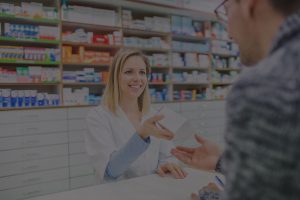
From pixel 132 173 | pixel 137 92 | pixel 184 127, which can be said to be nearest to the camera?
pixel 184 127

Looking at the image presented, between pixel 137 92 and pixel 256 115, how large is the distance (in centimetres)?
206

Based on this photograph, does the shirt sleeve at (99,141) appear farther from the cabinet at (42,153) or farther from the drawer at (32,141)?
the drawer at (32,141)

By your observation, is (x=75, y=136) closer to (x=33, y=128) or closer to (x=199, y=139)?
(x=33, y=128)

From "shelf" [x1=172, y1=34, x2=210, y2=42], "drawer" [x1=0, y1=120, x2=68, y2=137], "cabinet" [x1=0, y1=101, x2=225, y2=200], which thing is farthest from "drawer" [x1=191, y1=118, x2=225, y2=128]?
"drawer" [x1=0, y1=120, x2=68, y2=137]

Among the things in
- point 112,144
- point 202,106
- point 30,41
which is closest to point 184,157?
point 112,144

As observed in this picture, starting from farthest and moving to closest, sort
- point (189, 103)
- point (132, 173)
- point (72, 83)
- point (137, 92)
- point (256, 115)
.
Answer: point (189, 103) → point (72, 83) → point (137, 92) → point (132, 173) → point (256, 115)

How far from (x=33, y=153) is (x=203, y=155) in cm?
338

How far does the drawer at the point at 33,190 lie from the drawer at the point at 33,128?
73 centimetres

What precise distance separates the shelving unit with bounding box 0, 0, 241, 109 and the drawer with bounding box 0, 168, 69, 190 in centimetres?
100

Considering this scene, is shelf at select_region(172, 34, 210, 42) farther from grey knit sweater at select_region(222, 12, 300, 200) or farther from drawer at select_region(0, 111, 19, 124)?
grey knit sweater at select_region(222, 12, 300, 200)

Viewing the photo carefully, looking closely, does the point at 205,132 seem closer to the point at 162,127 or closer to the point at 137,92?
the point at 137,92

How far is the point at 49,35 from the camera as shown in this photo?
4.71 m

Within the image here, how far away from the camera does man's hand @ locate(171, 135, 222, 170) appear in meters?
1.62

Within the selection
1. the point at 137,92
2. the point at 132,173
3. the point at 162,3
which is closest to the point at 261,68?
the point at 132,173
